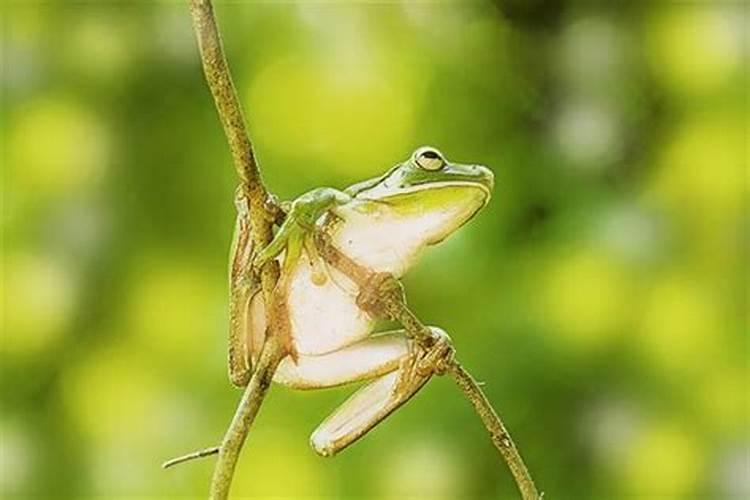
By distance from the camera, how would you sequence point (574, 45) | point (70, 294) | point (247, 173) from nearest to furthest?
point (247, 173) → point (70, 294) → point (574, 45)

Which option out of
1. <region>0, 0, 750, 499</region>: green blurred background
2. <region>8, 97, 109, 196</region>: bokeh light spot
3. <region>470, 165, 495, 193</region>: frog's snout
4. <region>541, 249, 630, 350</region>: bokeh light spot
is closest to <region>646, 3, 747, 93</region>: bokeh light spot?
<region>0, 0, 750, 499</region>: green blurred background

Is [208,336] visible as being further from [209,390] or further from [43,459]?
[43,459]

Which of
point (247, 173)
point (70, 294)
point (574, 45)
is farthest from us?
point (574, 45)

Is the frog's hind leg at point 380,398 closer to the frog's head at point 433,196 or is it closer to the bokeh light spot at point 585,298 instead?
the frog's head at point 433,196

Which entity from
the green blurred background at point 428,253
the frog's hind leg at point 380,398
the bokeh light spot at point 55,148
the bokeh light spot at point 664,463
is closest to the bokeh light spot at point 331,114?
the green blurred background at point 428,253

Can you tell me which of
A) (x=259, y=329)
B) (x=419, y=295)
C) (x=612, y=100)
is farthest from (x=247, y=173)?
(x=612, y=100)
